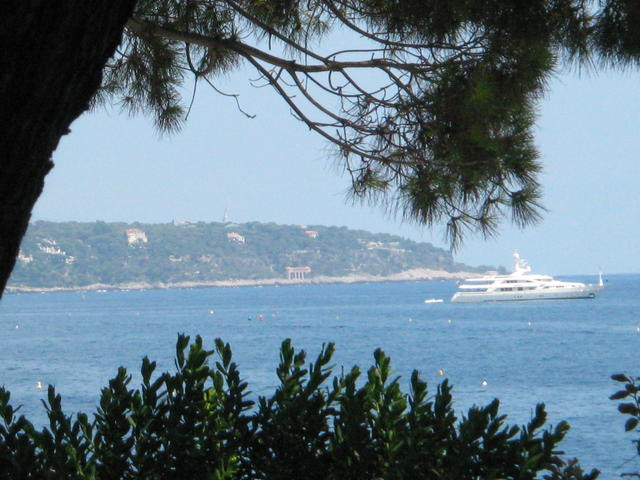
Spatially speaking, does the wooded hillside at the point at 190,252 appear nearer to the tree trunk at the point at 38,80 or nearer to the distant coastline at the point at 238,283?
the distant coastline at the point at 238,283

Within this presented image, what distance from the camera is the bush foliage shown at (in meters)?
2.19

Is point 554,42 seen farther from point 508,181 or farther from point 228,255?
point 228,255

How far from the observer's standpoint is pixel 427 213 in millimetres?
3072

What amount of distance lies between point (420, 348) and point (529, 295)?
2577 centimetres

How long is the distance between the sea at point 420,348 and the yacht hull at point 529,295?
558mm

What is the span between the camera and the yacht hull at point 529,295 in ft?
188

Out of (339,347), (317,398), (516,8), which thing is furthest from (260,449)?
(339,347)

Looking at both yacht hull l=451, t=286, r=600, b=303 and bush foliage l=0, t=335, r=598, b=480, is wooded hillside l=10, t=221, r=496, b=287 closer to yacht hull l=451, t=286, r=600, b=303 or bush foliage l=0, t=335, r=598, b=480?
yacht hull l=451, t=286, r=600, b=303

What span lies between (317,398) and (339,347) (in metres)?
31.6

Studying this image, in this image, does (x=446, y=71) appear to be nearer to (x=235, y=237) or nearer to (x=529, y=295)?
(x=529, y=295)

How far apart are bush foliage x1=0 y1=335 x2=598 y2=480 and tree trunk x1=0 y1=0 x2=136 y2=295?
54.6 inches

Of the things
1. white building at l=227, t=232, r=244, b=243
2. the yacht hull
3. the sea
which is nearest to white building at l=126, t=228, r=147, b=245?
the sea

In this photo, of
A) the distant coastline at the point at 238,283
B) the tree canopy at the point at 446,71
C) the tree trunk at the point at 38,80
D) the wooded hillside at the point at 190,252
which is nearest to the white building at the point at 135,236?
the wooded hillside at the point at 190,252

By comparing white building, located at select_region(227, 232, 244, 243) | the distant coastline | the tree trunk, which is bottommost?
the distant coastline
